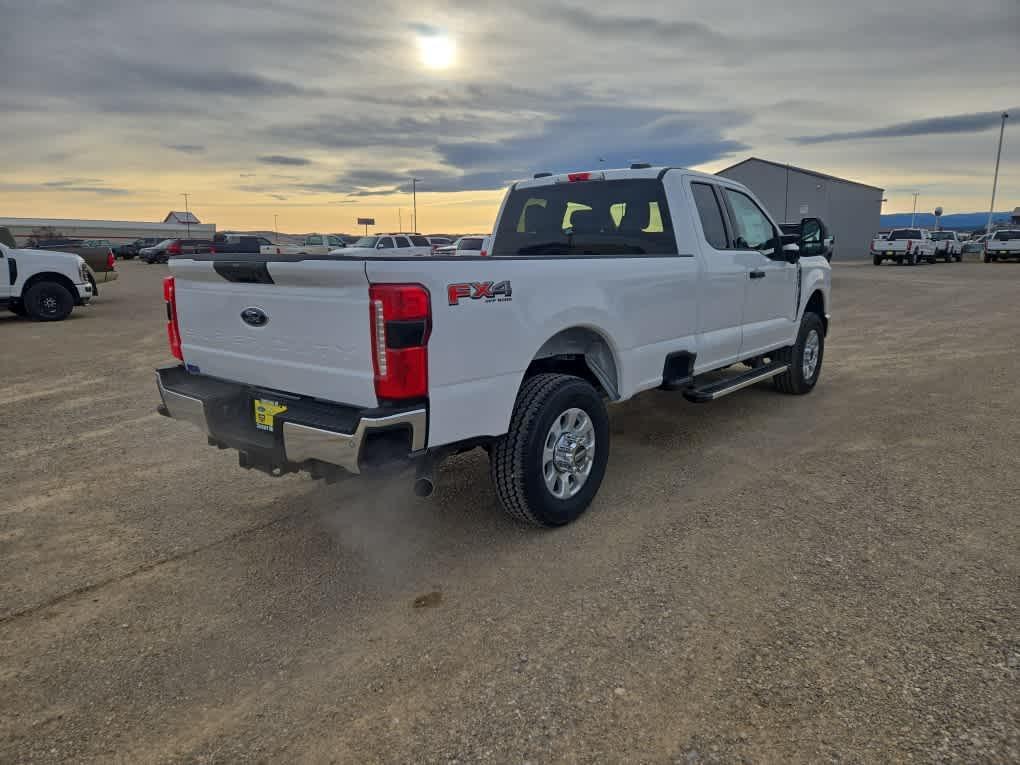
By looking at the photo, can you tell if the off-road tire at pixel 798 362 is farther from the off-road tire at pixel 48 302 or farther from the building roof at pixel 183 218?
the building roof at pixel 183 218

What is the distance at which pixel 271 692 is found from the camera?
2584mm

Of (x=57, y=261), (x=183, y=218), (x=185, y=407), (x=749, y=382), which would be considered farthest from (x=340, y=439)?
(x=183, y=218)

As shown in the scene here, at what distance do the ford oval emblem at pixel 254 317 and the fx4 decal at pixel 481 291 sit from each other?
994 mm

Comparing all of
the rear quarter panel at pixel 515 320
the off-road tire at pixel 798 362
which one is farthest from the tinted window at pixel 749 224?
the rear quarter panel at pixel 515 320

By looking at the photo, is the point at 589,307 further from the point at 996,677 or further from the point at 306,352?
the point at 996,677

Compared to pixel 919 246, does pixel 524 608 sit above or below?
below

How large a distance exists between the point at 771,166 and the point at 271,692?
Answer: 5086cm

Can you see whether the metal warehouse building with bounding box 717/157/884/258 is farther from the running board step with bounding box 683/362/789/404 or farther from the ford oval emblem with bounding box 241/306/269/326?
the ford oval emblem with bounding box 241/306/269/326

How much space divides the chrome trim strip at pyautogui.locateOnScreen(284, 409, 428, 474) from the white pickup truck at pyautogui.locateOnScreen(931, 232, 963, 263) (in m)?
41.9

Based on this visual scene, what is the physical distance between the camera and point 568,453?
3826 mm

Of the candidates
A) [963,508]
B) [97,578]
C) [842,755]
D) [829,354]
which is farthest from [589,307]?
[829,354]

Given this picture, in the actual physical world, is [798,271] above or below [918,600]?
above

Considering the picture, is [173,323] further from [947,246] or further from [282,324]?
[947,246]

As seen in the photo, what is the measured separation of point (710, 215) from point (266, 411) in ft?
12.1
